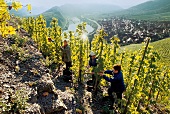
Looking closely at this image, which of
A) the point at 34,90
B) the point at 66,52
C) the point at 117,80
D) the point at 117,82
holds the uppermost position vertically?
the point at 66,52

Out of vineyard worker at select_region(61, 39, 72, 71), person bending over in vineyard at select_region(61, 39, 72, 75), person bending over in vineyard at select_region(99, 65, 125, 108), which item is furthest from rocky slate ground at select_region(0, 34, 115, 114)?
person bending over in vineyard at select_region(99, 65, 125, 108)

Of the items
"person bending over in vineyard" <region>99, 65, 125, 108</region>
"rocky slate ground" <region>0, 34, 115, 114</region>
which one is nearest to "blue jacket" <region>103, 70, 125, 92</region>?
"person bending over in vineyard" <region>99, 65, 125, 108</region>

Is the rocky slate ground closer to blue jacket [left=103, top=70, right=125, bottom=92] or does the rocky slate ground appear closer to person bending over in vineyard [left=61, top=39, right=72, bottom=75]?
person bending over in vineyard [left=61, top=39, right=72, bottom=75]

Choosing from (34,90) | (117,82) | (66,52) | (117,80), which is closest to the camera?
(34,90)

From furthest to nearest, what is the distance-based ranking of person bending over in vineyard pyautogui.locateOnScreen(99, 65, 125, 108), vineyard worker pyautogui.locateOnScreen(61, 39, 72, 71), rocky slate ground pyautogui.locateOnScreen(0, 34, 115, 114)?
1. vineyard worker pyautogui.locateOnScreen(61, 39, 72, 71)
2. person bending over in vineyard pyautogui.locateOnScreen(99, 65, 125, 108)
3. rocky slate ground pyautogui.locateOnScreen(0, 34, 115, 114)

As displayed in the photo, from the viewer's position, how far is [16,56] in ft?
39.6

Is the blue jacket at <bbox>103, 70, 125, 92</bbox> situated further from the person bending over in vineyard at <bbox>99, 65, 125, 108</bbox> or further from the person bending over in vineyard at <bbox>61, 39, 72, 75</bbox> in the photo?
the person bending over in vineyard at <bbox>61, 39, 72, 75</bbox>

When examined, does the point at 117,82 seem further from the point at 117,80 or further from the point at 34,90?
the point at 34,90

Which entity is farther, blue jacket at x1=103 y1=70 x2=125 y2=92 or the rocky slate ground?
blue jacket at x1=103 y1=70 x2=125 y2=92

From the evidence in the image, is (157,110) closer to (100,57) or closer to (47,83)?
(100,57)

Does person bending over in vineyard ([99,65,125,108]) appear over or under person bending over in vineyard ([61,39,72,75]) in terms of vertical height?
under

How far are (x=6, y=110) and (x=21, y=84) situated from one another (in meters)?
2.39

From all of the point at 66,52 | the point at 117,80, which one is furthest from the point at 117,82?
the point at 66,52

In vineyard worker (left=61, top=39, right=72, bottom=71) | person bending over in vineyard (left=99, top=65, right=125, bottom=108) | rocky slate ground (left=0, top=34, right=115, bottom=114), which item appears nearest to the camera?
rocky slate ground (left=0, top=34, right=115, bottom=114)
